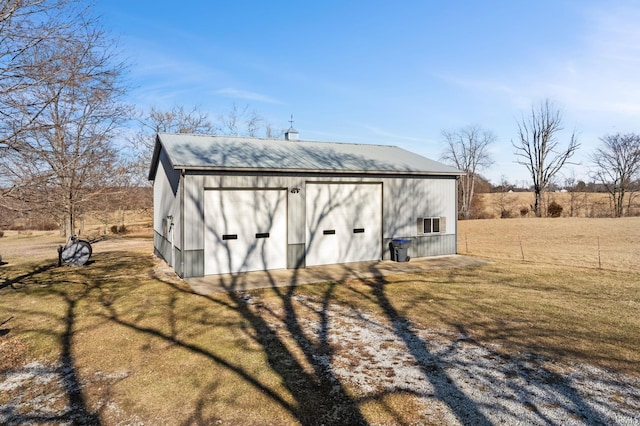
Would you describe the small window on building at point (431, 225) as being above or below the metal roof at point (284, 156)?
below

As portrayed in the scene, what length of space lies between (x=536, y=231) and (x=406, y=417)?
29201mm

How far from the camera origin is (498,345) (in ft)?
21.2

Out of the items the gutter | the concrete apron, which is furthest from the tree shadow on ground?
the gutter

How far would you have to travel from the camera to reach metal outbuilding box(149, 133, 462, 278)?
11.8 metres

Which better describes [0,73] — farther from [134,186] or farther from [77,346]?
[134,186]

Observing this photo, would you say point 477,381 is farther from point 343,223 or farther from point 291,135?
point 291,135

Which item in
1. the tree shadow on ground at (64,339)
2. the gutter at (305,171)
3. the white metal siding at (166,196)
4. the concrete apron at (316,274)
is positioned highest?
the gutter at (305,171)

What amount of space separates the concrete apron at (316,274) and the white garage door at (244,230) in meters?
0.35

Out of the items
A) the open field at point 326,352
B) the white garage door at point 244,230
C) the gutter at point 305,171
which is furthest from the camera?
the white garage door at point 244,230

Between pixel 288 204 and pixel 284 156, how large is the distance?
2273 mm

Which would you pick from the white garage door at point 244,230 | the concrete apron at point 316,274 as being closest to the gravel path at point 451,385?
the concrete apron at point 316,274

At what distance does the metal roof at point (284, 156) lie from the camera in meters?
12.3

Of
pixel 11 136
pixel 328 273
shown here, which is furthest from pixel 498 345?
pixel 11 136

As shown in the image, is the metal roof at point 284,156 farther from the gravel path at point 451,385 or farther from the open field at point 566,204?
the open field at point 566,204
